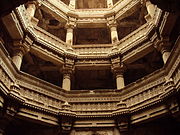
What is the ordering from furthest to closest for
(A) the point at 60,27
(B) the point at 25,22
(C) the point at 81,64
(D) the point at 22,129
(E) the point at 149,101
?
(A) the point at 60,27 < (C) the point at 81,64 < (B) the point at 25,22 < (D) the point at 22,129 < (E) the point at 149,101

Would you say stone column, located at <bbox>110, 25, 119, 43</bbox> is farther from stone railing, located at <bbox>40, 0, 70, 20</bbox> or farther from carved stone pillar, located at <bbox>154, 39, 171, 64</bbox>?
carved stone pillar, located at <bbox>154, 39, 171, 64</bbox>

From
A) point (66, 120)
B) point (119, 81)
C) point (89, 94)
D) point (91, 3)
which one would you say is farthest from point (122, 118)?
point (91, 3)

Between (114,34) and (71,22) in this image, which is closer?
(114,34)

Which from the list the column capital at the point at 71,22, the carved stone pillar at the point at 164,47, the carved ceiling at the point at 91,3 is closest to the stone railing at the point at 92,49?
the column capital at the point at 71,22

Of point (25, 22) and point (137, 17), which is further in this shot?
point (137, 17)

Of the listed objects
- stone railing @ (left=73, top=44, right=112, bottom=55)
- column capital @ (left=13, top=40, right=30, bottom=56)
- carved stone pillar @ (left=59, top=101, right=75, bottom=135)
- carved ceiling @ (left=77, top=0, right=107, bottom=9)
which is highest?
carved ceiling @ (left=77, top=0, right=107, bottom=9)

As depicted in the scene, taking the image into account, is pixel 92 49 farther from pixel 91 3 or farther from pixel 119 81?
pixel 91 3

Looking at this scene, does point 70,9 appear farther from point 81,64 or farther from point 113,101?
point 113,101

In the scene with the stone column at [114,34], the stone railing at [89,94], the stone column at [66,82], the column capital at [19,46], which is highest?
the stone column at [114,34]

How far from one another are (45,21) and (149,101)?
36.4ft

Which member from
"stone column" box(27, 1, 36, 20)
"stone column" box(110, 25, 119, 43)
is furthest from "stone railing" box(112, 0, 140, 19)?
"stone column" box(27, 1, 36, 20)

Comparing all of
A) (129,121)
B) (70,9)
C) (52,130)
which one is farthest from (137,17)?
(52,130)

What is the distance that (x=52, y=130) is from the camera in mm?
9203

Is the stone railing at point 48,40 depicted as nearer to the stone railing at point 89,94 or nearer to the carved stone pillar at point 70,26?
the carved stone pillar at point 70,26
